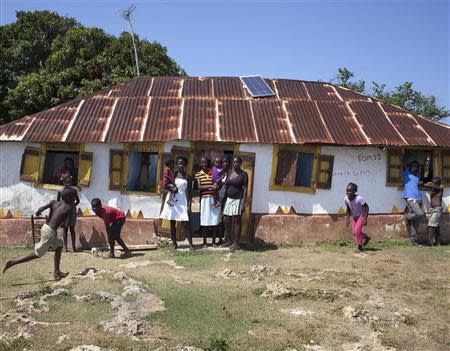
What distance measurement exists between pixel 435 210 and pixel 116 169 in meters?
6.68

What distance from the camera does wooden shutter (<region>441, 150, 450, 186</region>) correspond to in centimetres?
999

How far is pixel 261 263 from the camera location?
7.91 metres

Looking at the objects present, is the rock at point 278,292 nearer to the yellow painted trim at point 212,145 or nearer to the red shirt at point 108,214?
the red shirt at point 108,214

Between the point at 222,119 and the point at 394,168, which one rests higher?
the point at 222,119

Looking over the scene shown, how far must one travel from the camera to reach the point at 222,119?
992 centimetres

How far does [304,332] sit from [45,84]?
49.3 feet

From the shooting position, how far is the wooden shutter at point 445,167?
999cm

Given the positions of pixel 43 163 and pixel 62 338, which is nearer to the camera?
pixel 62 338

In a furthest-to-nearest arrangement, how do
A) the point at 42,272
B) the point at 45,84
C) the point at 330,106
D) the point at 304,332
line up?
the point at 45,84 → the point at 330,106 → the point at 42,272 → the point at 304,332

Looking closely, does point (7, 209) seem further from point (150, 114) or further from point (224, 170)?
point (224, 170)

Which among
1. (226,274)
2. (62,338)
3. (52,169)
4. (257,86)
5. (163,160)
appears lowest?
(62,338)

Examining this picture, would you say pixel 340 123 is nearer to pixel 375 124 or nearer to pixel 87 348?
pixel 375 124

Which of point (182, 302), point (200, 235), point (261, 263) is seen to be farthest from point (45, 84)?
point (182, 302)

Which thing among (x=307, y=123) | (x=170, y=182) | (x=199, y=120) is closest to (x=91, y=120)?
(x=199, y=120)
